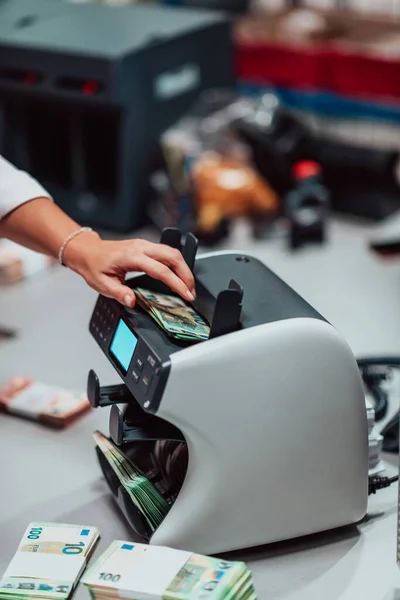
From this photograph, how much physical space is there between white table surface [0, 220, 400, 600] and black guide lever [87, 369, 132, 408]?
0.15 m

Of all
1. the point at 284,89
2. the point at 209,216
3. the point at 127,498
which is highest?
the point at 127,498

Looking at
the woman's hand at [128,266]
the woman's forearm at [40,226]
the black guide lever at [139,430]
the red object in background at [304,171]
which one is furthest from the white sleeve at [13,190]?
the red object in background at [304,171]

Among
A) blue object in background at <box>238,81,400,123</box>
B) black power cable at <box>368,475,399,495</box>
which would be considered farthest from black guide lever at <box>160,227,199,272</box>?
blue object in background at <box>238,81,400,123</box>

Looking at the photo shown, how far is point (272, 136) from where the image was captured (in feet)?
6.89

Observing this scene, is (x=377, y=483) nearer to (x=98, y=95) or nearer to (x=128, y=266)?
(x=128, y=266)

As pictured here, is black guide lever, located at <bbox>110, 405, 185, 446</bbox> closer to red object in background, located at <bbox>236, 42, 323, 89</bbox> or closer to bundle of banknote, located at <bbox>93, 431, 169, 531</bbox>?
bundle of banknote, located at <bbox>93, 431, 169, 531</bbox>

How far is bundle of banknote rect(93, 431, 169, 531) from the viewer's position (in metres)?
1.08

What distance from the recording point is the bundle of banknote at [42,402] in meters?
1.36

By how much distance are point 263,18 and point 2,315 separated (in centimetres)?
208

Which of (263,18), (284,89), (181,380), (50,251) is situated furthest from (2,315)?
(263,18)

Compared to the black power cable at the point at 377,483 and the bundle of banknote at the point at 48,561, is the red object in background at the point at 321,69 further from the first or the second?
the bundle of banknote at the point at 48,561

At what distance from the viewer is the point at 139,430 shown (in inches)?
42.3

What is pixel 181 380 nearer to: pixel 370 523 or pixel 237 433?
pixel 237 433

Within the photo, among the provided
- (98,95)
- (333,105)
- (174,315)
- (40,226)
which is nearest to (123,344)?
(174,315)
